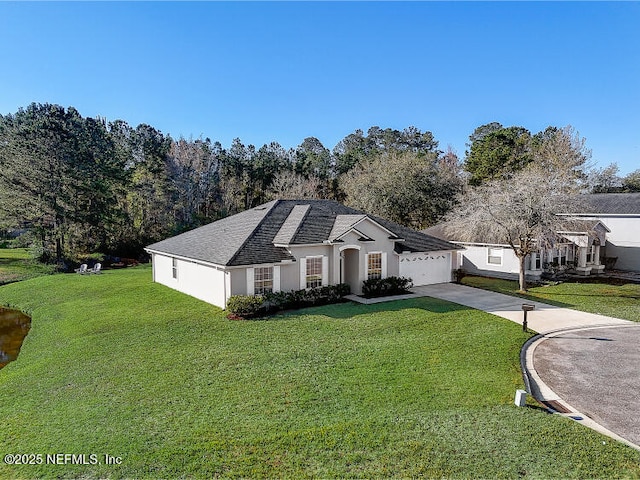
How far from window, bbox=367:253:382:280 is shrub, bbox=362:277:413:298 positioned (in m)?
0.49

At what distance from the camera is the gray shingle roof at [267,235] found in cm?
1802

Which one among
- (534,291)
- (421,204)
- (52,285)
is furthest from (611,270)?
(52,285)

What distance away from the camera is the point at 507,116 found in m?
46.8

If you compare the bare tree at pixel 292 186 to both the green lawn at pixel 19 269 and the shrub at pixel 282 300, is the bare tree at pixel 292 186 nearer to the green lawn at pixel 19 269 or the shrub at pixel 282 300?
the green lawn at pixel 19 269

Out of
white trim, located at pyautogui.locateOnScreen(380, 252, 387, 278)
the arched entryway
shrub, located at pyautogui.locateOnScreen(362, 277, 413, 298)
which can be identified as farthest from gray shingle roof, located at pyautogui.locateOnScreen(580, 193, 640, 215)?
the arched entryway

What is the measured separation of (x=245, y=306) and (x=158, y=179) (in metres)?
31.6

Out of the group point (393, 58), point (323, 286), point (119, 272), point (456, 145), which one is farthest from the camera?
point (456, 145)

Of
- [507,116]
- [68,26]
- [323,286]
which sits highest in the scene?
[507,116]

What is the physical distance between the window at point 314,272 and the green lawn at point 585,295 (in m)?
10.0

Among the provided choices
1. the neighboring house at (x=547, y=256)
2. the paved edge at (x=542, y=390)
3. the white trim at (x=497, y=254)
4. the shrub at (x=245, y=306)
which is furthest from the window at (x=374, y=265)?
the white trim at (x=497, y=254)

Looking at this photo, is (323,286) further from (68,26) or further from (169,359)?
(68,26)

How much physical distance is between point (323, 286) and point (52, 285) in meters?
17.7

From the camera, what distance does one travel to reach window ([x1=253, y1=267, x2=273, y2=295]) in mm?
17656

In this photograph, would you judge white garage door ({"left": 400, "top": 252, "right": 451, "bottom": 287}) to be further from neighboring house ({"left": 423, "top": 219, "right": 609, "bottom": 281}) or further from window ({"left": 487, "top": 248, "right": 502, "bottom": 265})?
window ({"left": 487, "top": 248, "right": 502, "bottom": 265})
